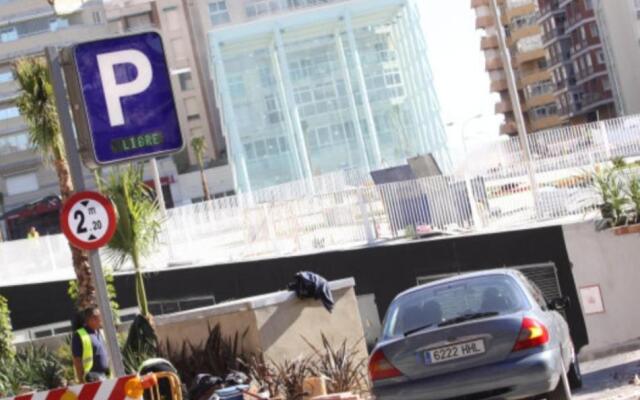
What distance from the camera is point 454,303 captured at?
42.7 ft

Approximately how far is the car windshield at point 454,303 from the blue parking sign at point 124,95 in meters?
2.88

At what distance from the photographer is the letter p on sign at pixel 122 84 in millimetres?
11211

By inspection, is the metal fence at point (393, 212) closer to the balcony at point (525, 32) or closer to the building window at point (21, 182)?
the building window at point (21, 182)

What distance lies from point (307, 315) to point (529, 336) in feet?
23.1

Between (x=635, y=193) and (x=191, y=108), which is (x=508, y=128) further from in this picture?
(x=635, y=193)

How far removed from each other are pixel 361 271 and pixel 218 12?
285 feet

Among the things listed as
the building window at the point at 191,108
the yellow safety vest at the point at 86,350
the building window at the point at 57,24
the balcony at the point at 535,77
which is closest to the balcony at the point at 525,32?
the balcony at the point at 535,77

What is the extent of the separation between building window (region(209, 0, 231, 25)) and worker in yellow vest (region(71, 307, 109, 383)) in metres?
97.7

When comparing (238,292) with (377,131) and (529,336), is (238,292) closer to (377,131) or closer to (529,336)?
(529,336)

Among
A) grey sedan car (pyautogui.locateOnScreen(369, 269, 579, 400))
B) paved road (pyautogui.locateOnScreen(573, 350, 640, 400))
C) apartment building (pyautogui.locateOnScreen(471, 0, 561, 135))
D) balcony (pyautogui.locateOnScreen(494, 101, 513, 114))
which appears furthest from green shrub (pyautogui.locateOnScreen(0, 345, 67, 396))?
balcony (pyautogui.locateOnScreen(494, 101, 513, 114))

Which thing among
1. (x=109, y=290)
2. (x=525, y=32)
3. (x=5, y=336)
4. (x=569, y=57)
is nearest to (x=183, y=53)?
(x=569, y=57)

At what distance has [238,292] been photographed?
34750 mm

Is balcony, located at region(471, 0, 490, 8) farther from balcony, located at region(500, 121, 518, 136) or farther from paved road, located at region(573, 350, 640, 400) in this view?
paved road, located at region(573, 350, 640, 400)

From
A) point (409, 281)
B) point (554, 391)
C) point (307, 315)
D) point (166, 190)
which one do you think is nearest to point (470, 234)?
point (409, 281)
